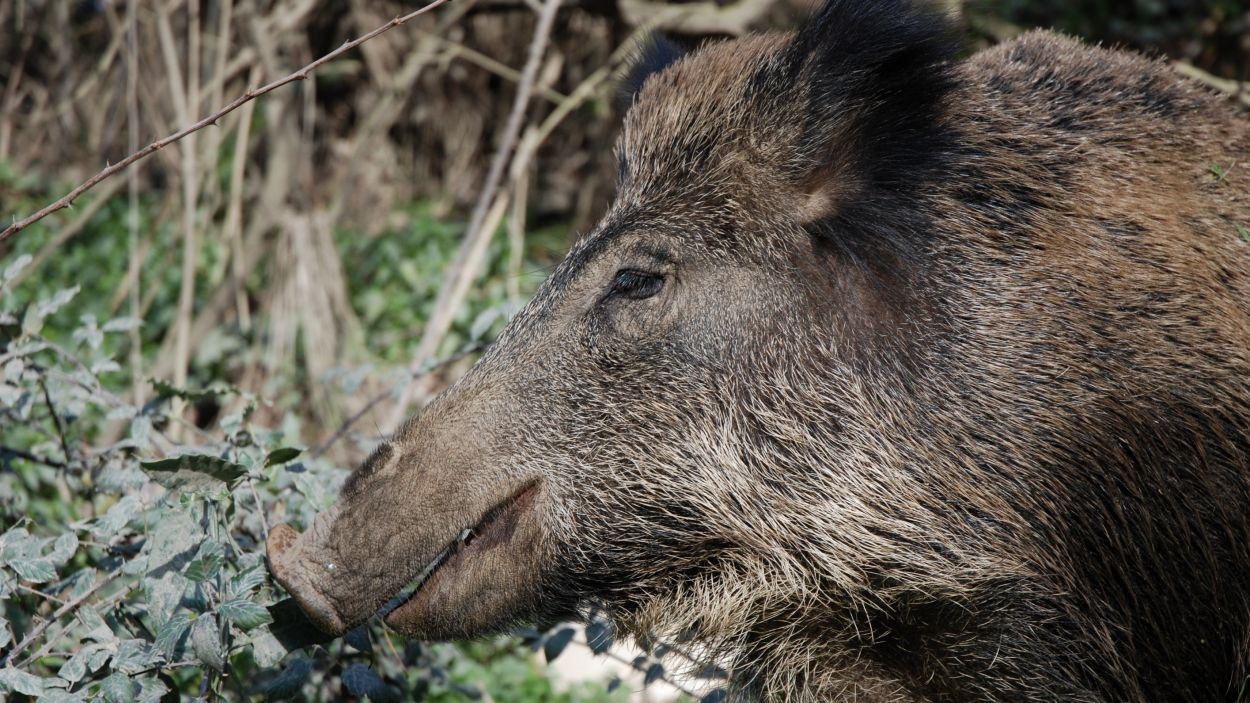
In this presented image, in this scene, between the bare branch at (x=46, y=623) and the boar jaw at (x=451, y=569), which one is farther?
the boar jaw at (x=451, y=569)

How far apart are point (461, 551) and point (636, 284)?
757mm

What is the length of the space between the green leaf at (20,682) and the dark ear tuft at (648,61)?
214 centimetres

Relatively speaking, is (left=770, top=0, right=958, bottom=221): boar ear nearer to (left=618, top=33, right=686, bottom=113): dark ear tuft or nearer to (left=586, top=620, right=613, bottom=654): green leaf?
(left=618, top=33, right=686, bottom=113): dark ear tuft

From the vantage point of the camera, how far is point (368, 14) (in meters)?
7.43

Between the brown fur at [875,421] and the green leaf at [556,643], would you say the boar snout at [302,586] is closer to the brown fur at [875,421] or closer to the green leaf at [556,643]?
the brown fur at [875,421]

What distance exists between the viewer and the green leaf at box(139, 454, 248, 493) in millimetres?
2480

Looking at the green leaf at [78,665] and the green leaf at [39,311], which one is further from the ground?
the green leaf at [39,311]

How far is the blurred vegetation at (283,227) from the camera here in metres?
3.24

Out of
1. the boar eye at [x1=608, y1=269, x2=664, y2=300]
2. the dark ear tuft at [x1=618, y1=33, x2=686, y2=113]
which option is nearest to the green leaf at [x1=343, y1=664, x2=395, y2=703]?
the boar eye at [x1=608, y1=269, x2=664, y2=300]

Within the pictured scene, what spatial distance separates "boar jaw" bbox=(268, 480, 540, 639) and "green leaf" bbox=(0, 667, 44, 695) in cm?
51

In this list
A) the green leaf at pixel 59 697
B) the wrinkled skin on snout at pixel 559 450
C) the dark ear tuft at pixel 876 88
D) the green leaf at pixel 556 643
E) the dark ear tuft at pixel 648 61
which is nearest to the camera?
the green leaf at pixel 59 697

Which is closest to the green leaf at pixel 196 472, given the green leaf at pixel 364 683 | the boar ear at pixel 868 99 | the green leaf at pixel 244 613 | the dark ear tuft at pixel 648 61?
the green leaf at pixel 244 613

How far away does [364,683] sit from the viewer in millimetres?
2723

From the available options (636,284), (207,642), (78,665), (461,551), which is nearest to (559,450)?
(461,551)
